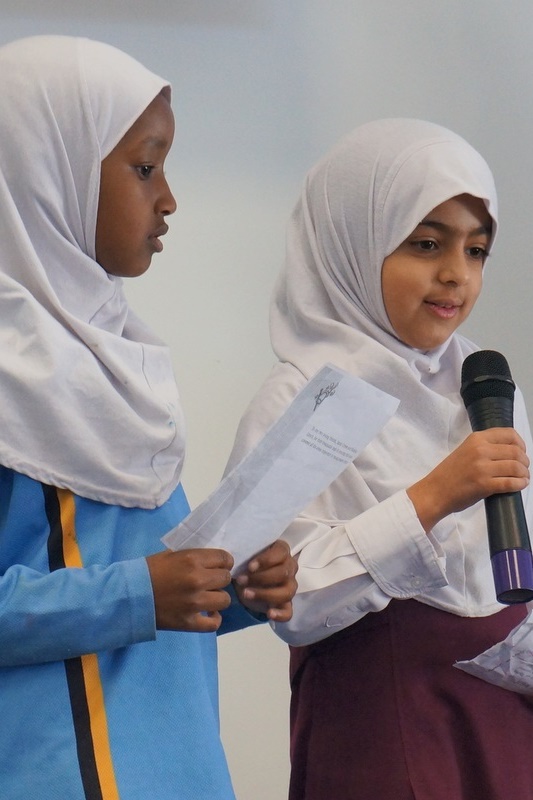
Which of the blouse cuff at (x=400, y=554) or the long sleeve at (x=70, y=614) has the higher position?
the blouse cuff at (x=400, y=554)

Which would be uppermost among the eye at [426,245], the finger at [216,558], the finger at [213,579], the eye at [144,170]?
the eye at [426,245]

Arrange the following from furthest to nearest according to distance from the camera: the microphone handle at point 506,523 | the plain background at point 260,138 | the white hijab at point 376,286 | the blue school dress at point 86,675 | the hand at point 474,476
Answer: the plain background at point 260,138 < the white hijab at point 376,286 < the hand at point 474,476 < the microphone handle at point 506,523 < the blue school dress at point 86,675

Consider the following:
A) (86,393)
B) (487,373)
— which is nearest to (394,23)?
(487,373)

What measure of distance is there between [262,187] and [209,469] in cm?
62

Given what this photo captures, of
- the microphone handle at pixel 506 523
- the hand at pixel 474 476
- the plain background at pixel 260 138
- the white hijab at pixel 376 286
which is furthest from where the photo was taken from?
the plain background at pixel 260 138

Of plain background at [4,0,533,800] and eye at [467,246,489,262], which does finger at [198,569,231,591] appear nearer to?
eye at [467,246,489,262]

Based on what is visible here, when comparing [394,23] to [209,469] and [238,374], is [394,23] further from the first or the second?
[209,469]

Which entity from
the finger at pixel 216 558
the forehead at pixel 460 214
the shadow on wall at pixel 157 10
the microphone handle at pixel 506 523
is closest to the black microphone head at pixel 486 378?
the microphone handle at pixel 506 523

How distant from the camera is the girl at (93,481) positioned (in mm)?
1098

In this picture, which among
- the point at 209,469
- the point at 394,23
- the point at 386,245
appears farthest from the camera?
the point at 394,23

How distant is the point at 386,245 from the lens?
1.59m

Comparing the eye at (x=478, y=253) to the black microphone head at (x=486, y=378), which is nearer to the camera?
the black microphone head at (x=486, y=378)

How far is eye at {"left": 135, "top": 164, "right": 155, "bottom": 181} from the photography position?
4.38ft

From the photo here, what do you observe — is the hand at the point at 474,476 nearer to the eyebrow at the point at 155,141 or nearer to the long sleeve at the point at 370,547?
the long sleeve at the point at 370,547
